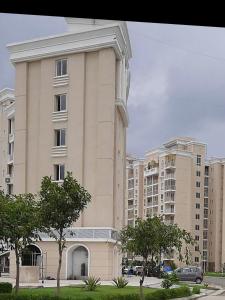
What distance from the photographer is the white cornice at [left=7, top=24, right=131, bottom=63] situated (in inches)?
1752

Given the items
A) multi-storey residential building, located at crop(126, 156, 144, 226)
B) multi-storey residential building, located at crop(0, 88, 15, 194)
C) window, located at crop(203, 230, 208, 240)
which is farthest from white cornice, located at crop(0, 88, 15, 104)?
window, located at crop(203, 230, 208, 240)

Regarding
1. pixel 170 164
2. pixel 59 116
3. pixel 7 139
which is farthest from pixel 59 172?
pixel 170 164

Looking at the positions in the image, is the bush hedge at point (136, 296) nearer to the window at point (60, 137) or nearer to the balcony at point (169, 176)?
the window at point (60, 137)

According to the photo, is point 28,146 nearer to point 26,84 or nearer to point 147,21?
point 26,84

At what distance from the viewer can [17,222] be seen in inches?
929

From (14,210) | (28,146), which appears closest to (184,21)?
(14,210)

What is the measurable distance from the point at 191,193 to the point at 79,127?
196 ft

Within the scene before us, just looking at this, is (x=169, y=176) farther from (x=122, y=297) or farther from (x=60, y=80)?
(x=122, y=297)

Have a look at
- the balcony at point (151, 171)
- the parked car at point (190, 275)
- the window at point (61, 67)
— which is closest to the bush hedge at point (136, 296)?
the parked car at point (190, 275)

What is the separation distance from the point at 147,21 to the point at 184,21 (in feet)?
0.75

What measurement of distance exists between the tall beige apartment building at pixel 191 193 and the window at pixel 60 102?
2147 inches

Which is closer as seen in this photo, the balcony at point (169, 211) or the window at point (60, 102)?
the window at point (60, 102)

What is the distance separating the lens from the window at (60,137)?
4588 centimetres

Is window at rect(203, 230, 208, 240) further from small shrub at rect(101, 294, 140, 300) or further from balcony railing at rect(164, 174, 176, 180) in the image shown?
small shrub at rect(101, 294, 140, 300)
